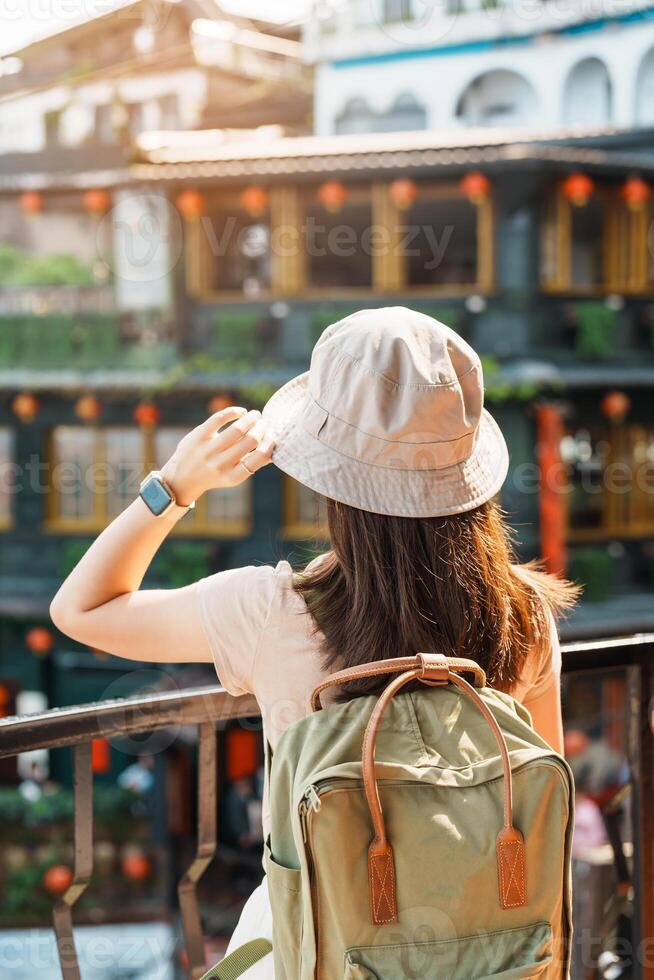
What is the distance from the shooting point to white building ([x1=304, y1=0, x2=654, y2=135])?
11.6m

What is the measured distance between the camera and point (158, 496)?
145cm

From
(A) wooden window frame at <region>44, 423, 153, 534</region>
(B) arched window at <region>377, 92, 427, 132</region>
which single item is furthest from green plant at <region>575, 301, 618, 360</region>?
(A) wooden window frame at <region>44, 423, 153, 534</region>

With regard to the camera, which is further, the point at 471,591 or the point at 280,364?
the point at 280,364

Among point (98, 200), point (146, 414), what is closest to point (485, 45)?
point (98, 200)

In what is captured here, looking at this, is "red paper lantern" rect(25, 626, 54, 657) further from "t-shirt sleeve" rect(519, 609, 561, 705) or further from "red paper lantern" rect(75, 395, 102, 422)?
"t-shirt sleeve" rect(519, 609, 561, 705)

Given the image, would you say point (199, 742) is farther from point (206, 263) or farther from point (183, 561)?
point (206, 263)

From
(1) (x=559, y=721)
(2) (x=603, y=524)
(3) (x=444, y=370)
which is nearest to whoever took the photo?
(3) (x=444, y=370)

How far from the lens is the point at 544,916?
1.28 metres

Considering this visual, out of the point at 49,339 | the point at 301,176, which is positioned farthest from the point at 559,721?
the point at 49,339

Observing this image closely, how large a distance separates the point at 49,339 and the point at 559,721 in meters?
12.6

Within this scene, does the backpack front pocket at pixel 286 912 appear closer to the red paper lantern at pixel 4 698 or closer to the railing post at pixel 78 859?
the railing post at pixel 78 859

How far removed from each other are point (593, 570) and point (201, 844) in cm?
1128

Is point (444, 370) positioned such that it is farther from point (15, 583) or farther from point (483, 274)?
point (15, 583)

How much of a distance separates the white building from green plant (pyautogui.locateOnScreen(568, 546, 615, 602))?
→ 4662mm
